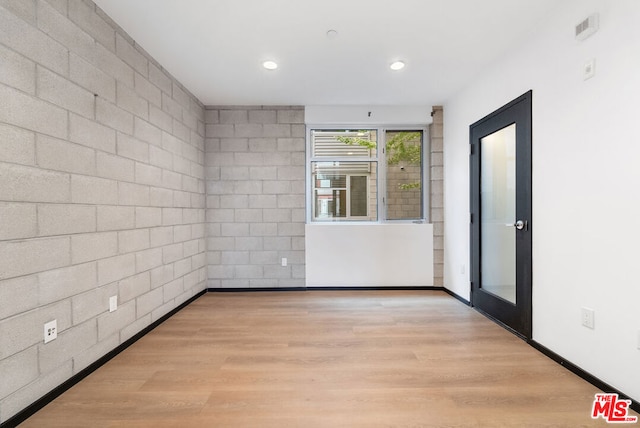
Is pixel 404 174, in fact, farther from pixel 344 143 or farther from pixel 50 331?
pixel 50 331

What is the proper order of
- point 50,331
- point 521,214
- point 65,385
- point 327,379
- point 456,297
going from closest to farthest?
point 50,331, point 65,385, point 327,379, point 521,214, point 456,297

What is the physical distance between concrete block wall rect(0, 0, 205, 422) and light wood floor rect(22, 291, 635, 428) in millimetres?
304

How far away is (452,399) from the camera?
178 cm

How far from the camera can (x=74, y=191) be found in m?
1.96

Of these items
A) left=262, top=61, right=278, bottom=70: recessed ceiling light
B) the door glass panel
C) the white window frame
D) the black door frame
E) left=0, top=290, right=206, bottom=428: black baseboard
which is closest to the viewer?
left=0, top=290, right=206, bottom=428: black baseboard

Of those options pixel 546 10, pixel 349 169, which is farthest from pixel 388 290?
pixel 546 10

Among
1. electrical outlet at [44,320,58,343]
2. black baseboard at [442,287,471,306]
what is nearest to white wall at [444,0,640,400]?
black baseboard at [442,287,471,306]

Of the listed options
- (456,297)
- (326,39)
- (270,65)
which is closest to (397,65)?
(326,39)

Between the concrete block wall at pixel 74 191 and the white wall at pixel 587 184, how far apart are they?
10.7 feet

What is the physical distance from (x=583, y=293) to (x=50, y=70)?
3.57m

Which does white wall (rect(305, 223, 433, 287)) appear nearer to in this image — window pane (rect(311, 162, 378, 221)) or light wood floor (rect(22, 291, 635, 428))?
window pane (rect(311, 162, 378, 221))

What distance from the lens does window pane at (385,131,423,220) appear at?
4465 mm

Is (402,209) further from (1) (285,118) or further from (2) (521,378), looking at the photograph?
(2) (521,378)

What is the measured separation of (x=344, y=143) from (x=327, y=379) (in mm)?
3264
